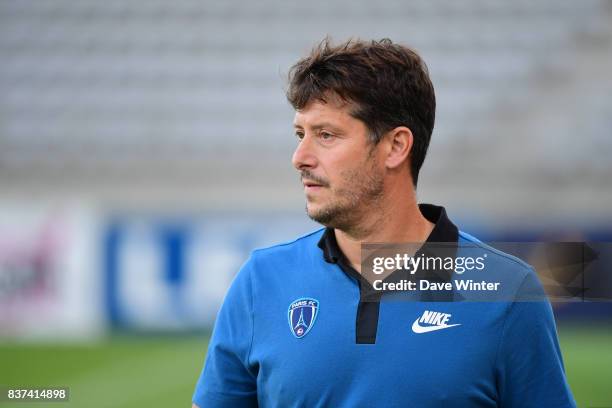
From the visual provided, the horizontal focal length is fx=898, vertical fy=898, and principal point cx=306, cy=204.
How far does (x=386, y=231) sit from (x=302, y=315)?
30 cm

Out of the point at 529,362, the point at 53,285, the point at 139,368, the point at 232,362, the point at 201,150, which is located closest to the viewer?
the point at 529,362

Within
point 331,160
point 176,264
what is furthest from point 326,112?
point 176,264

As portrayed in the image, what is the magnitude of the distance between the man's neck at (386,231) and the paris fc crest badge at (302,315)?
6.1 inches

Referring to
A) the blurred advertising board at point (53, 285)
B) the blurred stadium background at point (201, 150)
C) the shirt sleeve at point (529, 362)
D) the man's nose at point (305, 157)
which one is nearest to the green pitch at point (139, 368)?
the blurred stadium background at point (201, 150)

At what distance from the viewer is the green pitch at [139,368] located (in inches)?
253

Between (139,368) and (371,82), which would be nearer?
(371,82)

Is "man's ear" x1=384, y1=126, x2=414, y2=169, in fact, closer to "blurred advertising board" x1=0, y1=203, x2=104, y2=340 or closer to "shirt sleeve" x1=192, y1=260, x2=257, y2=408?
"shirt sleeve" x1=192, y1=260, x2=257, y2=408

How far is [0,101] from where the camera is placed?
11.6 meters

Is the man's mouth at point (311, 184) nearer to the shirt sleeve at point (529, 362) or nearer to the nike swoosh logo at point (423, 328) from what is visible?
the nike swoosh logo at point (423, 328)

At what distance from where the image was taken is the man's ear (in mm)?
2092

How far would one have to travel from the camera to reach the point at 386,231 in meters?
2.09

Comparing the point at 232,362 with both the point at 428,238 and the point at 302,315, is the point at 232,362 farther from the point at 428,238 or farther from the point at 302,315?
the point at 428,238

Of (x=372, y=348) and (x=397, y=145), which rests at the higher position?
(x=397, y=145)

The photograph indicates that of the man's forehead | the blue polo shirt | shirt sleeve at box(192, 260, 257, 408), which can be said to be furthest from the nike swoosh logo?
the man's forehead
